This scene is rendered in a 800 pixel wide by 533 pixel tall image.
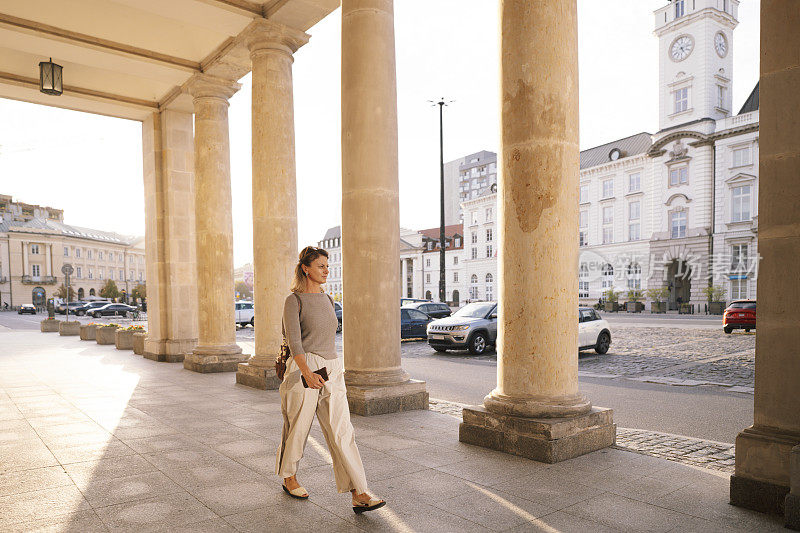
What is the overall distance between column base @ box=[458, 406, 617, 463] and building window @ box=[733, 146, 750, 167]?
163ft

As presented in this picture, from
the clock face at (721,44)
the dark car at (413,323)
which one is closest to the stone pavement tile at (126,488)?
the dark car at (413,323)

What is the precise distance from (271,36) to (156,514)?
8073mm

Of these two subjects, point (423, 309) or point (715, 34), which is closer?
point (423, 309)

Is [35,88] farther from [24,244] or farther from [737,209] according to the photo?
[24,244]

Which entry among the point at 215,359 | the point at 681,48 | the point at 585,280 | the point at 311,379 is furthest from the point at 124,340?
the point at 681,48

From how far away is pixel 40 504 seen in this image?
157 inches

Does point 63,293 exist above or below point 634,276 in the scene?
below

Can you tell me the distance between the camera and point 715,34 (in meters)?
49.3

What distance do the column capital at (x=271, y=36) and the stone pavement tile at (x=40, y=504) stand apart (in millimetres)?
7698

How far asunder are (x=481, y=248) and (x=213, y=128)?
6849 centimetres

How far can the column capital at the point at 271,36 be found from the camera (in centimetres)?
944

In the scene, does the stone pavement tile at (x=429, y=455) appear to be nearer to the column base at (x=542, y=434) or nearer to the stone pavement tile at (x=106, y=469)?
the column base at (x=542, y=434)

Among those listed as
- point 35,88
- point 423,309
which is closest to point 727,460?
point 35,88

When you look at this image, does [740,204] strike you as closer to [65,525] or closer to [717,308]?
[717,308]
